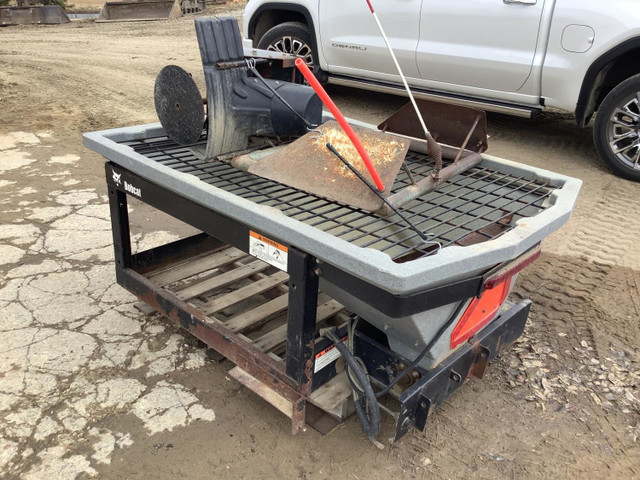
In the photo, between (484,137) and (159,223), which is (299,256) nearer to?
(484,137)

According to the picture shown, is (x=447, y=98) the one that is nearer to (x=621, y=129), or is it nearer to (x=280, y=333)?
(x=621, y=129)

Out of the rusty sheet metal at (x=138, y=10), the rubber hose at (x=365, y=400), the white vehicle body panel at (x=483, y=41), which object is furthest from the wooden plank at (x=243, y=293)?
the rusty sheet metal at (x=138, y=10)

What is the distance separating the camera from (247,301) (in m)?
3.12

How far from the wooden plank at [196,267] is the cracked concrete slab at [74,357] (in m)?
0.21

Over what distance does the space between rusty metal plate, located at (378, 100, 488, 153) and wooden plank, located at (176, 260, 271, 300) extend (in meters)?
1.05

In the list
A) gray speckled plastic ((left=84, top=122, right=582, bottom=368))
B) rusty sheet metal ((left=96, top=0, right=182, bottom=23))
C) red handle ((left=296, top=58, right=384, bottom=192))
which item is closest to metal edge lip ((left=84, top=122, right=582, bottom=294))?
gray speckled plastic ((left=84, top=122, right=582, bottom=368))

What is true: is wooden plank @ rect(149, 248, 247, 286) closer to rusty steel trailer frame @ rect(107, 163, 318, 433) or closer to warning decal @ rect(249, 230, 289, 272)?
rusty steel trailer frame @ rect(107, 163, 318, 433)

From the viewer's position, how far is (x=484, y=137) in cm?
253

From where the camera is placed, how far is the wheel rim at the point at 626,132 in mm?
4430

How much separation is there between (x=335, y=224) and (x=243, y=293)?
108 cm

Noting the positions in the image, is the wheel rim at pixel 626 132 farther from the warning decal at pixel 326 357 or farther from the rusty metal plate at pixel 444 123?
the warning decal at pixel 326 357

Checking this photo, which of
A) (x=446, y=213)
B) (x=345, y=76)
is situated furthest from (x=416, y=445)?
(x=345, y=76)

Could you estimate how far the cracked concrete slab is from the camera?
2154 mm

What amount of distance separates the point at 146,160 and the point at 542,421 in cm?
195
